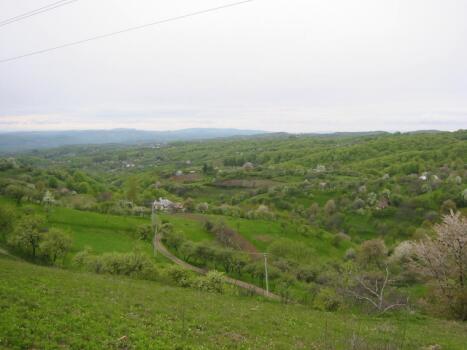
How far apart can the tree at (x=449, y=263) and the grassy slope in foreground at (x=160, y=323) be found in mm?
4092

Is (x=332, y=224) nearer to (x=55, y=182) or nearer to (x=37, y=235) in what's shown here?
(x=37, y=235)

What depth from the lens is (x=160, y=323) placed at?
49.2 feet

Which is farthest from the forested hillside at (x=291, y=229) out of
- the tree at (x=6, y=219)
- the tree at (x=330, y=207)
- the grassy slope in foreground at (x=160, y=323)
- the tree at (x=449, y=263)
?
the grassy slope in foreground at (x=160, y=323)

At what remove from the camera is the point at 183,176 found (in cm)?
17650

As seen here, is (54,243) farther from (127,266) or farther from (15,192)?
(15,192)

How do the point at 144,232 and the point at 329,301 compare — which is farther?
the point at 144,232

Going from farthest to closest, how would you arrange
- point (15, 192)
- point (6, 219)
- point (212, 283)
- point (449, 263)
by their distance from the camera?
1. point (15, 192)
2. point (6, 219)
3. point (212, 283)
4. point (449, 263)

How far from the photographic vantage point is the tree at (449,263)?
25.5m

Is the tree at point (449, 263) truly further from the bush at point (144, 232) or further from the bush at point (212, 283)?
the bush at point (144, 232)

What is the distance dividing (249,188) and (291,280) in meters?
97.6

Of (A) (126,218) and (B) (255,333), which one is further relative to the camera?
(A) (126,218)

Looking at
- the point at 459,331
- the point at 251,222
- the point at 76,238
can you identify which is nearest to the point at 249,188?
the point at 251,222

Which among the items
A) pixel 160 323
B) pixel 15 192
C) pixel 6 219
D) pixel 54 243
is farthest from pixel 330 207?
pixel 160 323

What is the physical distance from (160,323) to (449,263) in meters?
22.1
